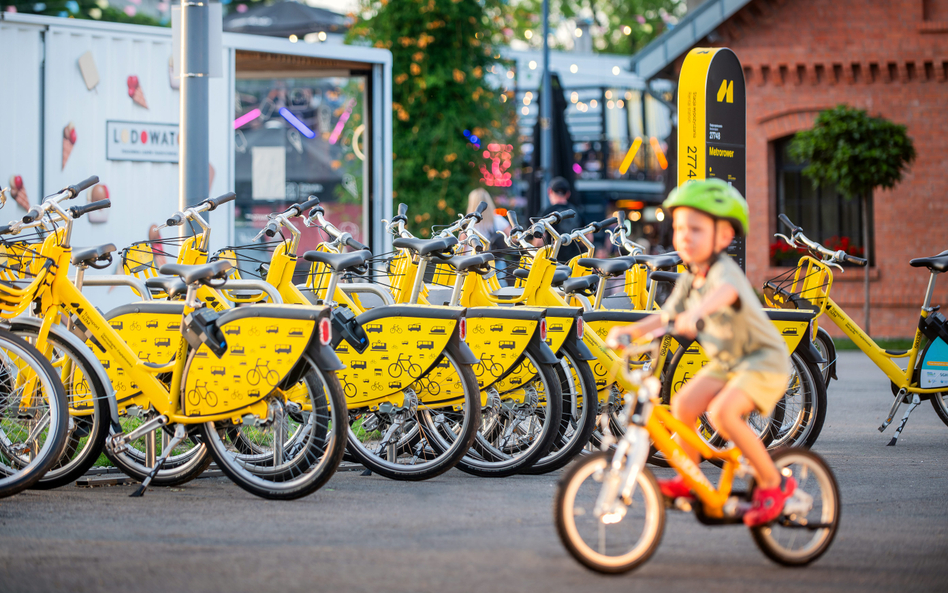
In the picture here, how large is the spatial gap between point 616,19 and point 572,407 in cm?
4369

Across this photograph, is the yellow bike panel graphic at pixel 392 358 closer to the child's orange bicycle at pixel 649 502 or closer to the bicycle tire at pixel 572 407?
the bicycle tire at pixel 572 407

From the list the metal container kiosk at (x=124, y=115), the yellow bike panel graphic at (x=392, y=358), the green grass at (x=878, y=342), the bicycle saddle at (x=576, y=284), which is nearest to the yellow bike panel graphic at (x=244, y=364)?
the yellow bike panel graphic at (x=392, y=358)

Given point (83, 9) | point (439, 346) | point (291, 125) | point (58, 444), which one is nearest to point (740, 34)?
point (291, 125)

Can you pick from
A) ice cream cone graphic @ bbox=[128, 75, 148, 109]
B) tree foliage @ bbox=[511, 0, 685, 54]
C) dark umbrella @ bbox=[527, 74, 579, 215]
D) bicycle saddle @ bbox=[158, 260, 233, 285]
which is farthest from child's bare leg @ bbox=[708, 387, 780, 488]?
tree foliage @ bbox=[511, 0, 685, 54]

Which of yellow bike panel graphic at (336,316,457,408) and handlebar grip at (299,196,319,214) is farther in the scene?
handlebar grip at (299,196,319,214)

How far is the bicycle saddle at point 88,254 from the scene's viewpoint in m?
5.73

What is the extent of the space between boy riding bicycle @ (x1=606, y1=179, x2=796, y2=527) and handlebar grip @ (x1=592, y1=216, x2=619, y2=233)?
312 cm

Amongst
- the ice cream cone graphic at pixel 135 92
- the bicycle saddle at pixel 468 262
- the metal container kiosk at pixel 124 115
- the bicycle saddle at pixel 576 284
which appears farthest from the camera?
the ice cream cone graphic at pixel 135 92

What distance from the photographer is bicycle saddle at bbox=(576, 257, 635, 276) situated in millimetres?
6823

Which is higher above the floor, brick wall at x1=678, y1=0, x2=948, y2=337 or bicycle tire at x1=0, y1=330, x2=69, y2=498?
brick wall at x1=678, y1=0, x2=948, y2=337

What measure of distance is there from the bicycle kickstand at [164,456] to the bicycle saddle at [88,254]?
37.8 inches

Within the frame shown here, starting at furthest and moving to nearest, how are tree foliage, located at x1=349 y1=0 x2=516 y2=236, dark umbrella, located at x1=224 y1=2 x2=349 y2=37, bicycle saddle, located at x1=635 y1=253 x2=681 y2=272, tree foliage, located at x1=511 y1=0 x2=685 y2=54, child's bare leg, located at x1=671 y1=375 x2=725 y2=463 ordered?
tree foliage, located at x1=511 y1=0 x2=685 y2=54, dark umbrella, located at x1=224 y1=2 x2=349 y2=37, tree foliage, located at x1=349 y1=0 x2=516 y2=236, bicycle saddle, located at x1=635 y1=253 x2=681 y2=272, child's bare leg, located at x1=671 y1=375 x2=725 y2=463

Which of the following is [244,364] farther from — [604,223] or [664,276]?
[604,223]

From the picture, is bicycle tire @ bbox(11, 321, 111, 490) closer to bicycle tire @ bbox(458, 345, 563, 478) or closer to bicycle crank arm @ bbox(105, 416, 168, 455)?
bicycle crank arm @ bbox(105, 416, 168, 455)
